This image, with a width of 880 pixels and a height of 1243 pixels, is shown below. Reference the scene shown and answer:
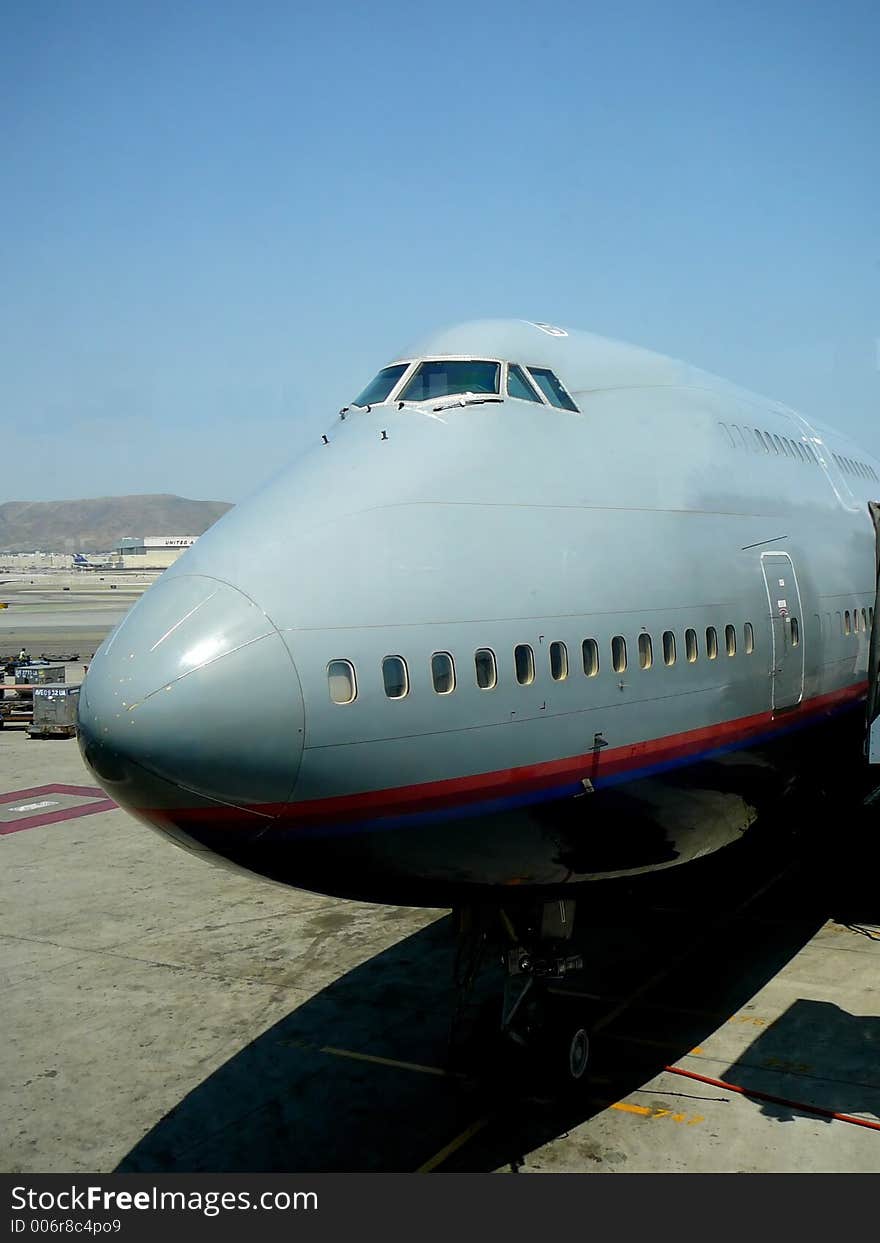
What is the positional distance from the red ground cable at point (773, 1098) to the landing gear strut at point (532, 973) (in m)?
1.29

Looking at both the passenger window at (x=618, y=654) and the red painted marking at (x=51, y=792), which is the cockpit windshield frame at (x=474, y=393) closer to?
the passenger window at (x=618, y=654)

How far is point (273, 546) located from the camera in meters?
8.65

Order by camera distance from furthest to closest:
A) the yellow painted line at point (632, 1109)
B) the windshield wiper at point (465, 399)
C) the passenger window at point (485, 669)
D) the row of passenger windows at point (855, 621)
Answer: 1. the row of passenger windows at point (855, 621)
2. the yellow painted line at point (632, 1109)
3. the windshield wiper at point (465, 399)
4. the passenger window at point (485, 669)

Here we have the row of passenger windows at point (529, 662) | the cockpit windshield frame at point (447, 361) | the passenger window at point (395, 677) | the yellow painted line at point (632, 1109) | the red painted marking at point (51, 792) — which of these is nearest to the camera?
the row of passenger windows at point (529, 662)

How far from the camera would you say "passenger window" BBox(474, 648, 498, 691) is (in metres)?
8.70

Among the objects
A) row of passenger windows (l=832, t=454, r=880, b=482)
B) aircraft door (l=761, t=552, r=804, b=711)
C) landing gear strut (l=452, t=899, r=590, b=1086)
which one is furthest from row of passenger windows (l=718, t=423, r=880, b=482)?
landing gear strut (l=452, t=899, r=590, b=1086)

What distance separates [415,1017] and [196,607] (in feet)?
26.3

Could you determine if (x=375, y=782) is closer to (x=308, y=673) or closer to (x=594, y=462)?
(x=308, y=673)

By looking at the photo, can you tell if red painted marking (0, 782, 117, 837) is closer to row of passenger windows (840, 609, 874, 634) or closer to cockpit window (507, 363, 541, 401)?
row of passenger windows (840, 609, 874, 634)

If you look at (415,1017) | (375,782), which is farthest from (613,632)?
(415,1017)

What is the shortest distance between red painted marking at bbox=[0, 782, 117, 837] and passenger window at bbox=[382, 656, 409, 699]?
63.4 ft

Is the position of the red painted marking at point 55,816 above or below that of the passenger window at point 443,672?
below

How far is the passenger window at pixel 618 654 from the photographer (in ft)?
31.9

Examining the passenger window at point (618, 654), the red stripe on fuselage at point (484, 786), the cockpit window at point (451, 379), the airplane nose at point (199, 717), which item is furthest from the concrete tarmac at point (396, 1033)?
the cockpit window at point (451, 379)
